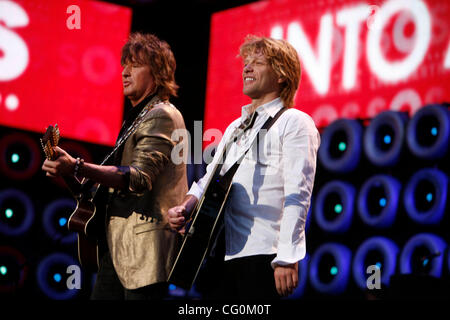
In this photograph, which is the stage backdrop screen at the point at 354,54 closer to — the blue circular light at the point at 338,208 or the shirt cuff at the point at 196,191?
the blue circular light at the point at 338,208

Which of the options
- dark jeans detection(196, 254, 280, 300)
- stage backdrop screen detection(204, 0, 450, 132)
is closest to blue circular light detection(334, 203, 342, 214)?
stage backdrop screen detection(204, 0, 450, 132)

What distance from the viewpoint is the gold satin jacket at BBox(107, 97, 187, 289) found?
8.72ft

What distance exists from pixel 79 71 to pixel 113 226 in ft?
12.6

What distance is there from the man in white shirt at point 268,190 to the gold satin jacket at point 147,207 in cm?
15

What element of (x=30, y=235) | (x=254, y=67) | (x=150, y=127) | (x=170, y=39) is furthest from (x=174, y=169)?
(x=170, y=39)

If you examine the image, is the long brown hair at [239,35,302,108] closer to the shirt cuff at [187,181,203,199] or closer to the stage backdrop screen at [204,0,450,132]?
the shirt cuff at [187,181,203,199]

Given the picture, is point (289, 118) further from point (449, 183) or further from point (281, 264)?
point (449, 183)

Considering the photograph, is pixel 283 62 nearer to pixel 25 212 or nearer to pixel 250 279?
pixel 250 279

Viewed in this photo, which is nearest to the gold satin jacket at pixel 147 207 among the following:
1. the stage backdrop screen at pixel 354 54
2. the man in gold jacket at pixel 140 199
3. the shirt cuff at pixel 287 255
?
the man in gold jacket at pixel 140 199

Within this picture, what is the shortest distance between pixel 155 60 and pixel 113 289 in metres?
1.15

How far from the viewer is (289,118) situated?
2.50 meters

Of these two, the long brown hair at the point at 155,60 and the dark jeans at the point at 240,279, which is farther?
the long brown hair at the point at 155,60

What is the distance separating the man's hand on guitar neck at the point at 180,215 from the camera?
101 inches

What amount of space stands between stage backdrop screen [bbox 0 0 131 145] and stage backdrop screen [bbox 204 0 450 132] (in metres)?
1.16
